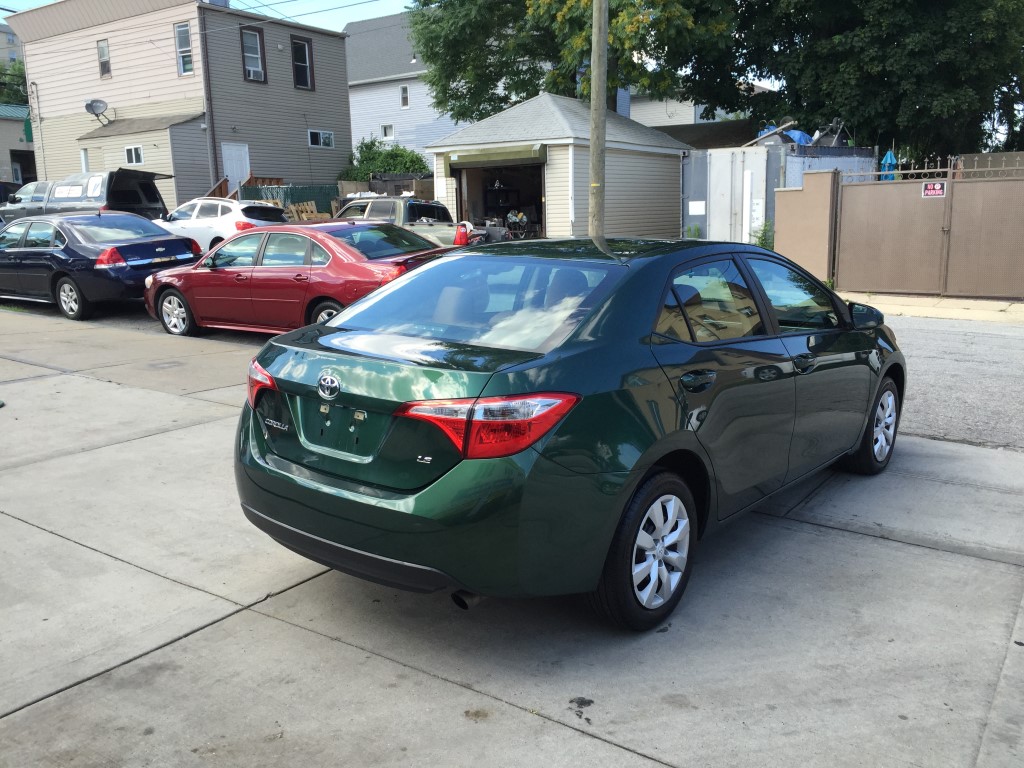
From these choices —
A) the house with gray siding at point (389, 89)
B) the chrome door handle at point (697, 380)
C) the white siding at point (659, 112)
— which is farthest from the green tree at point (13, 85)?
the chrome door handle at point (697, 380)

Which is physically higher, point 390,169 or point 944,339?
point 390,169

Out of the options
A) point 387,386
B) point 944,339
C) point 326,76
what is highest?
point 326,76

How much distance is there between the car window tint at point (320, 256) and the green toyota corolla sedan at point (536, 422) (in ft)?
19.7

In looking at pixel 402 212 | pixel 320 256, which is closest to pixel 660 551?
pixel 320 256

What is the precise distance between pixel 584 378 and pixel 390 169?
32511 millimetres

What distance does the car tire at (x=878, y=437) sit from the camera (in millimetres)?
5734

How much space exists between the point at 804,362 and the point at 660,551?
5.15 ft

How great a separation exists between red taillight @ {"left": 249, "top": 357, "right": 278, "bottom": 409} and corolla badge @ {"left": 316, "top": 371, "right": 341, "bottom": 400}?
290 mm

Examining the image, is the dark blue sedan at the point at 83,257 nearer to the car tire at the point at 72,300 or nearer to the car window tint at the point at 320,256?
the car tire at the point at 72,300

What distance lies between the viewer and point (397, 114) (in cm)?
4772

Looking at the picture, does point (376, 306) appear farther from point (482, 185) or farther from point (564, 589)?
point (482, 185)

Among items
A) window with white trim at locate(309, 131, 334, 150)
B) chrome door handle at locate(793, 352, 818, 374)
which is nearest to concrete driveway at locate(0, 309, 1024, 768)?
chrome door handle at locate(793, 352, 818, 374)

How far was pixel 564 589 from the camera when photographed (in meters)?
3.41

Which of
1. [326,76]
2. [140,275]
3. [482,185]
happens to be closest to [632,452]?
[140,275]
